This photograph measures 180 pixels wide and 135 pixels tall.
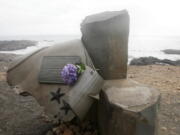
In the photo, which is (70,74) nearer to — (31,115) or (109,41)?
(109,41)

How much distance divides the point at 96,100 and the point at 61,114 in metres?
0.55

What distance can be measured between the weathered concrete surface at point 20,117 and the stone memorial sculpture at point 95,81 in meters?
0.83

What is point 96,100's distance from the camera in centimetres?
376

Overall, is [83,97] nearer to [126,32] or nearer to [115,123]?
[115,123]

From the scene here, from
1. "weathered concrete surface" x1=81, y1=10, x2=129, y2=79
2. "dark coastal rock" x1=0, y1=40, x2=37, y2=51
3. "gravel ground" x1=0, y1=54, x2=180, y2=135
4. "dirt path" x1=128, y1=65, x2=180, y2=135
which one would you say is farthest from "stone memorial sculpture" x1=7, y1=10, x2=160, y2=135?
"dark coastal rock" x1=0, y1=40, x2=37, y2=51

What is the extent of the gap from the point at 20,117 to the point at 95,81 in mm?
2511

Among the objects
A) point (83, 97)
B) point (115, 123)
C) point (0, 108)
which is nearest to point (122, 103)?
point (115, 123)

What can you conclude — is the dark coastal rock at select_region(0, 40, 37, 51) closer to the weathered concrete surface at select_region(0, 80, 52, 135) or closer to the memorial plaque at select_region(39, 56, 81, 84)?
the weathered concrete surface at select_region(0, 80, 52, 135)

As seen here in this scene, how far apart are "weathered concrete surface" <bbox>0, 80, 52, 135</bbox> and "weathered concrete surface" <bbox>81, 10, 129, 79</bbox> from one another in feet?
5.31

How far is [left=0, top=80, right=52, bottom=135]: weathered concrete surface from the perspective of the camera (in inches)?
184

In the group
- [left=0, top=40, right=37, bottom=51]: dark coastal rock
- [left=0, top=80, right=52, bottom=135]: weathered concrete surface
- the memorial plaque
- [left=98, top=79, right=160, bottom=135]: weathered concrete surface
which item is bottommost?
[left=0, top=40, right=37, bottom=51]: dark coastal rock

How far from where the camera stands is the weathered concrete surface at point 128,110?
317 cm

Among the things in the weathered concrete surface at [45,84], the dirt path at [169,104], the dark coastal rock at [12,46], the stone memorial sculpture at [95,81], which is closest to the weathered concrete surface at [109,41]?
the stone memorial sculpture at [95,81]

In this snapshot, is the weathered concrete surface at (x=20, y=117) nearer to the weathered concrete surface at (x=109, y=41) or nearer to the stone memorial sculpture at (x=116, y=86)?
the stone memorial sculpture at (x=116, y=86)
